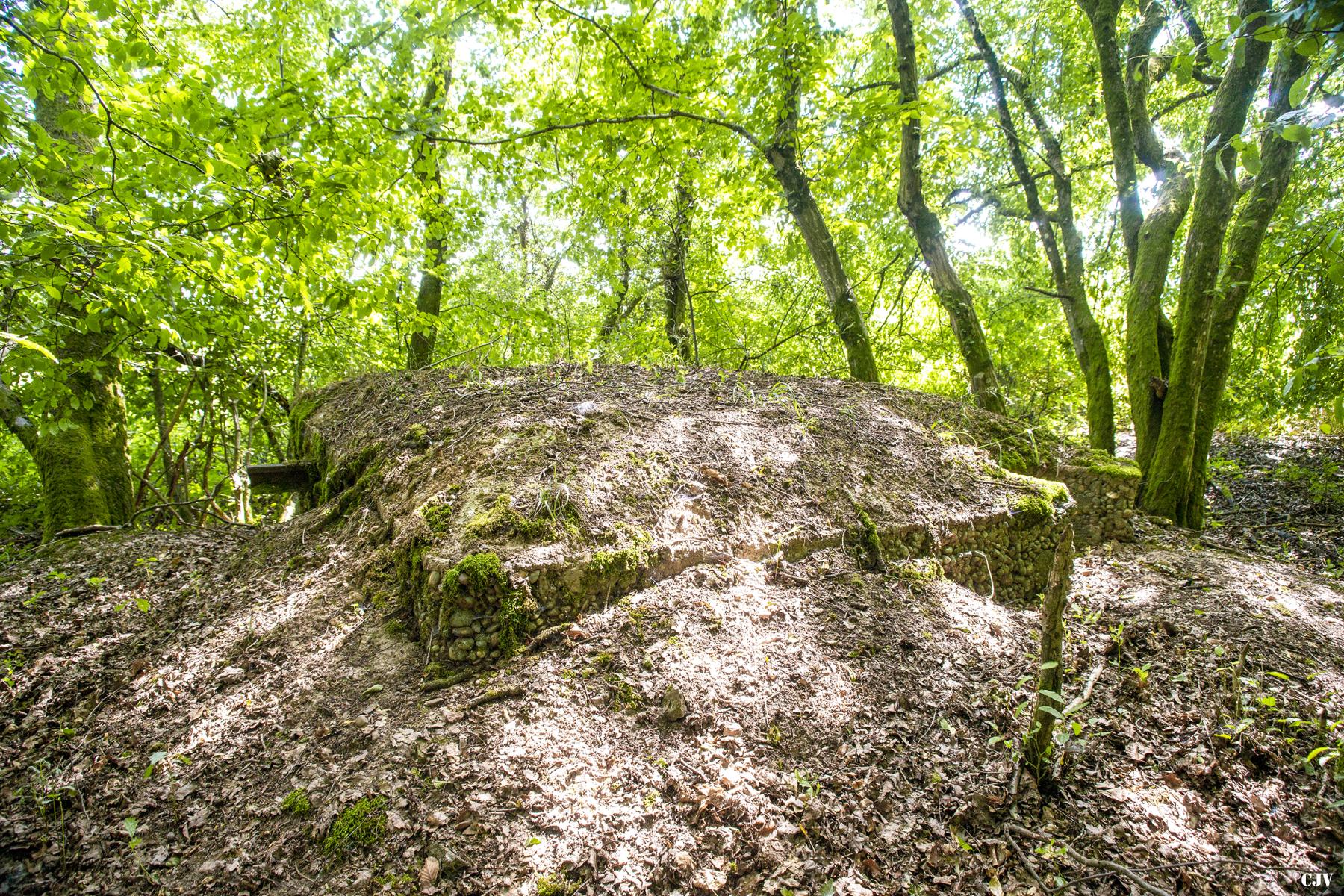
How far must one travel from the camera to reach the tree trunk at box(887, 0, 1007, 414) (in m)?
6.00

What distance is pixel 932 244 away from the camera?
254 inches

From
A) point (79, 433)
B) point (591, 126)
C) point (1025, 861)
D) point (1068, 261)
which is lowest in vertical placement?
point (1025, 861)

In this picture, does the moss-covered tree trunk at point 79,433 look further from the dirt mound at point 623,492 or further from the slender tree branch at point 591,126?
the slender tree branch at point 591,126

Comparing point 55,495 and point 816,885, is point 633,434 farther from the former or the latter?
point 55,495

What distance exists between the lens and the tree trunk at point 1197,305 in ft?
15.9

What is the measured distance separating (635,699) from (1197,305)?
21.0 ft

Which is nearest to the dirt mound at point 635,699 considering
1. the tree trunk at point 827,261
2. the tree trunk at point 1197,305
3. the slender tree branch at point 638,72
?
the tree trunk at point 1197,305

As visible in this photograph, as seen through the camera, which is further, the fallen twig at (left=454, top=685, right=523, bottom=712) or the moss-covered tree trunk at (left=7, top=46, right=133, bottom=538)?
the moss-covered tree trunk at (left=7, top=46, right=133, bottom=538)

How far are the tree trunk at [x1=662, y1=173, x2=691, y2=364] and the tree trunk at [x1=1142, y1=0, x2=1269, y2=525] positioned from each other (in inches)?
202

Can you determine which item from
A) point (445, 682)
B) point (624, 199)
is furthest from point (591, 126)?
point (445, 682)

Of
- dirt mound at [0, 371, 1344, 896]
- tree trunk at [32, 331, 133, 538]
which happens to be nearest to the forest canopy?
tree trunk at [32, 331, 133, 538]

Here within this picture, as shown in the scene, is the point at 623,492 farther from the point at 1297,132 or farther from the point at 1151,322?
the point at 1151,322

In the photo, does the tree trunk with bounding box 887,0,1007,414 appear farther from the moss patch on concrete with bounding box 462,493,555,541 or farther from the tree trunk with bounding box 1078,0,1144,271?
the moss patch on concrete with bounding box 462,493,555,541

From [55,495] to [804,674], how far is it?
6.12 meters
